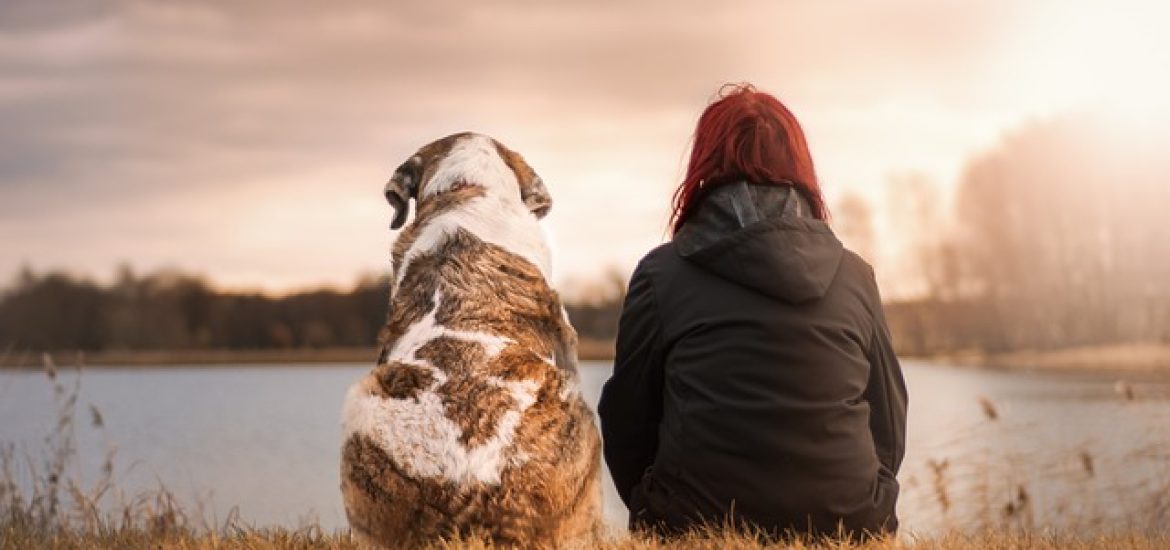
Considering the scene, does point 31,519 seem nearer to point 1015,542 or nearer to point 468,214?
point 468,214

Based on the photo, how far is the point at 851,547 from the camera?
5.18 m

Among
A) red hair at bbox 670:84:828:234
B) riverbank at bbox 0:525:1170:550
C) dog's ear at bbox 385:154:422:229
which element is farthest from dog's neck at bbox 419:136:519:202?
riverbank at bbox 0:525:1170:550

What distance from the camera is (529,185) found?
6.31 m

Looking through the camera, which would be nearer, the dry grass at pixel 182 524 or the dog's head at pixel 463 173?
the dry grass at pixel 182 524

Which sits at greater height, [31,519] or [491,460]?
[491,460]

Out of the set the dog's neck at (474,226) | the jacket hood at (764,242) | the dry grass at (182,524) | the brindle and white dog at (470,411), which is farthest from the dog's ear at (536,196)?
the dry grass at (182,524)

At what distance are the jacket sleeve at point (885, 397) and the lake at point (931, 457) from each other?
112 cm

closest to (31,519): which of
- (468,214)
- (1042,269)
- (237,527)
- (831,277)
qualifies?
(237,527)

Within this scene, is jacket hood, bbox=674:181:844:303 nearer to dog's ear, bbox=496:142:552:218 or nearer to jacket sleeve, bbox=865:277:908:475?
jacket sleeve, bbox=865:277:908:475

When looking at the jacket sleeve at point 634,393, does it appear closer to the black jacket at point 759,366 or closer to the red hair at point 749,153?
the black jacket at point 759,366

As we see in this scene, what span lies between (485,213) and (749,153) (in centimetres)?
141

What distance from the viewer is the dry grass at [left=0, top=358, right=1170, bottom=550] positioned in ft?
18.1

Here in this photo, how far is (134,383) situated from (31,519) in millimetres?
18298

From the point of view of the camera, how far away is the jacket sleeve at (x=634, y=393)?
17.2ft
